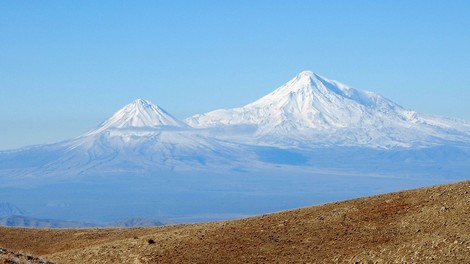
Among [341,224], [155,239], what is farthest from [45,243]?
[341,224]

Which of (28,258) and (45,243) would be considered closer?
(28,258)

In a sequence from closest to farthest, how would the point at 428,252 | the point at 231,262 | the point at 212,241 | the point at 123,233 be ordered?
1. the point at 428,252
2. the point at 231,262
3. the point at 212,241
4. the point at 123,233

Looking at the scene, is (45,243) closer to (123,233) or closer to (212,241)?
(123,233)

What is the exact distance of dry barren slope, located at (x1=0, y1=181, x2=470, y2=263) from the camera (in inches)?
1123

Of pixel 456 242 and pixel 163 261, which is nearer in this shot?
pixel 456 242

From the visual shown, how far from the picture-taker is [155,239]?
109 ft

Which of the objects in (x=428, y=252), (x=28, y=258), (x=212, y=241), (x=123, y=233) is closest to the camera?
(x=28, y=258)

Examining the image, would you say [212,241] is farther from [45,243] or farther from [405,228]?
[45,243]

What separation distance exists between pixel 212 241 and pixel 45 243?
11769 millimetres

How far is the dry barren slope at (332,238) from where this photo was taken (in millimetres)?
28516

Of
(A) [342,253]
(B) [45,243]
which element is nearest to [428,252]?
(A) [342,253]

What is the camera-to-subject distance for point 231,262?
2948 centimetres

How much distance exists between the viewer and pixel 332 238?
30.8 metres

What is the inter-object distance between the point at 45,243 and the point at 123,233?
13.2 ft
